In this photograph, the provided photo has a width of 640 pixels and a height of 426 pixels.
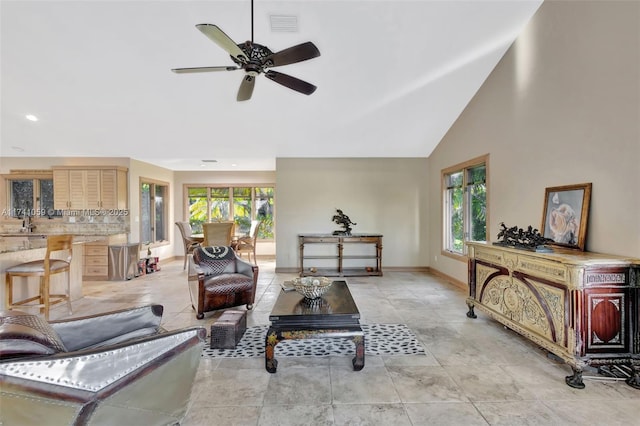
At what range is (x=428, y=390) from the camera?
2258 millimetres

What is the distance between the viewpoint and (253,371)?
8.36ft

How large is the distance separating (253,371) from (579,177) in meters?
3.57

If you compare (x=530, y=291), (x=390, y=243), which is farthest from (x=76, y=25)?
(x=390, y=243)

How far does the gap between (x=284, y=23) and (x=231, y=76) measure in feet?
4.03

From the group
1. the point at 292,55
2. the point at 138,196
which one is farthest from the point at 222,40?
the point at 138,196

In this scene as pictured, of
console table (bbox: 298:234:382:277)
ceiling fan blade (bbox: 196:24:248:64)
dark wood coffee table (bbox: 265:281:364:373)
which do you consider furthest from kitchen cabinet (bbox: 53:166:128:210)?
dark wood coffee table (bbox: 265:281:364:373)

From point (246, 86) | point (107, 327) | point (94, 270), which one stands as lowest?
point (94, 270)

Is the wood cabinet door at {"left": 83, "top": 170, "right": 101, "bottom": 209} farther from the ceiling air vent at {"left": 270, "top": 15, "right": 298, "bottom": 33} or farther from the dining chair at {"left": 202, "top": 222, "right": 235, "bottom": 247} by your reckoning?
the ceiling air vent at {"left": 270, "top": 15, "right": 298, "bottom": 33}

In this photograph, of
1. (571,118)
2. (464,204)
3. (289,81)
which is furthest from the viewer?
(464,204)

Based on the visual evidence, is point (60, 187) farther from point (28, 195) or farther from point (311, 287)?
point (311, 287)

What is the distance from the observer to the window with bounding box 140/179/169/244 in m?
7.17

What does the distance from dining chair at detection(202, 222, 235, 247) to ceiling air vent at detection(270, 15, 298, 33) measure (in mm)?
4128

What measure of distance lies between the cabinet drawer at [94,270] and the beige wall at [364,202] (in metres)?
3.52

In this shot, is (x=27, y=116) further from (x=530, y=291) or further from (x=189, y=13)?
(x=530, y=291)
